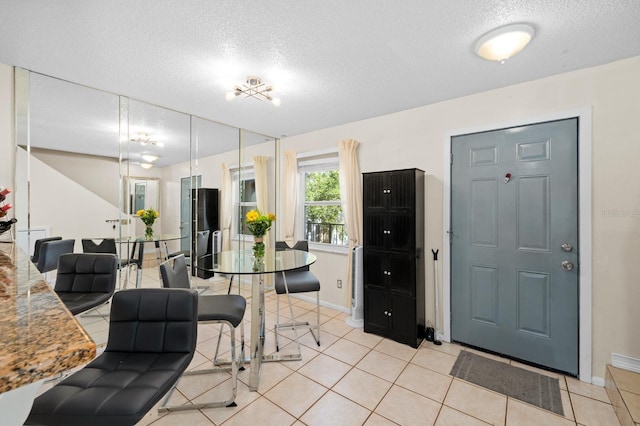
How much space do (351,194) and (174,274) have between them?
221 cm

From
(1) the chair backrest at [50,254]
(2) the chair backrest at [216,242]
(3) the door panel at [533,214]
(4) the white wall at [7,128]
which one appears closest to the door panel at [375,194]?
(3) the door panel at [533,214]

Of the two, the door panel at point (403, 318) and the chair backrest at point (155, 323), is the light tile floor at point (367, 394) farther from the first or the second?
the chair backrest at point (155, 323)

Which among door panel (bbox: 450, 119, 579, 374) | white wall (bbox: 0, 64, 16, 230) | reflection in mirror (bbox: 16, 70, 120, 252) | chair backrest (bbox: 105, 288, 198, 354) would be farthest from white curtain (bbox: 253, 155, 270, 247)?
chair backrest (bbox: 105, 288, 198, 354)

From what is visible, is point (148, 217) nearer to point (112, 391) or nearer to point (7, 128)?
point (7, 128)

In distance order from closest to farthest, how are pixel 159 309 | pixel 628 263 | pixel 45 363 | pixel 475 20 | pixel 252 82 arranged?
pixel 45 363
pixel 159 309
pixel 475 20
pixel 628 263
pixel 252 82

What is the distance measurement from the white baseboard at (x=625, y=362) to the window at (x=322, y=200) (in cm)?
263

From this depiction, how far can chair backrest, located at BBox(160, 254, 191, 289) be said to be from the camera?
6.08ft

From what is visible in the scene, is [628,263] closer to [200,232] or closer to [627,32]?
[627,32]

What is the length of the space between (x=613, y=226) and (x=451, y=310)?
1.49 meters

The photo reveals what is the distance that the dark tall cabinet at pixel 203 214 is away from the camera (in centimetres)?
353

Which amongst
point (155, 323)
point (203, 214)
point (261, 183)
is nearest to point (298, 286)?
→ point (155, 323)

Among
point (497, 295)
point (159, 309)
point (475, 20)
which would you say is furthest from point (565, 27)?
point (159, 309)

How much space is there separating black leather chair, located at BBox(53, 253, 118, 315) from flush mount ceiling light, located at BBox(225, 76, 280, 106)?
5.95 ft

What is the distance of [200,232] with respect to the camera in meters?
3.63
